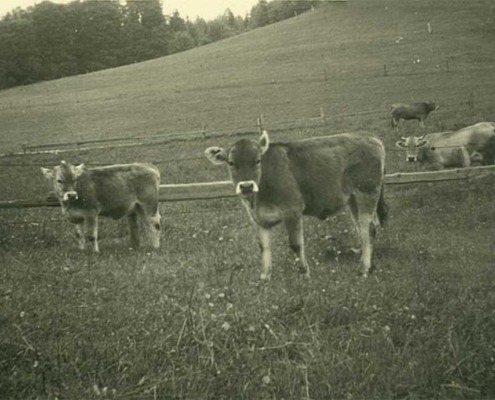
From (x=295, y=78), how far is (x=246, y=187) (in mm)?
28873

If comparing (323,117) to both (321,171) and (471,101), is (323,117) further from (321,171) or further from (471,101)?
(321,171)

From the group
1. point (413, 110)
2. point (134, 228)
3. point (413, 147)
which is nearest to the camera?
point (134, 228)

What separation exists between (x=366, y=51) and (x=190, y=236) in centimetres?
2473

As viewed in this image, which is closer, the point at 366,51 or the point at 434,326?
the point at 434,326

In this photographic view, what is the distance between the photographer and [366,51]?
31.5 meters

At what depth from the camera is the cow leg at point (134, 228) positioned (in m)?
10.2

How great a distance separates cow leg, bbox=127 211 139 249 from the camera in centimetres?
1023

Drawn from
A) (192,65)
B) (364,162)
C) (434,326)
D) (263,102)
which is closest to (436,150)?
(364,162)

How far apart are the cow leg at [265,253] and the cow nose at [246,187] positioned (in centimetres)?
77

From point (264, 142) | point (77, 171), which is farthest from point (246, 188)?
point (77, 171)

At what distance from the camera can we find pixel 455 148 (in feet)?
50.2

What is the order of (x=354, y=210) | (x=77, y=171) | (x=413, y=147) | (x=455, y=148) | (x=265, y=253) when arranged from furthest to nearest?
(x=413, y=147) < (x=455, y=148) < (x=77, y=171) < (x=354, y=210) < (x=265, y=253)

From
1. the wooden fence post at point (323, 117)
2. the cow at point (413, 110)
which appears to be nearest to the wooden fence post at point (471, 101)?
the wooden fence post at point (323, 117)

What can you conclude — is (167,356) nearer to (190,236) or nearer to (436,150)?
(190,236)
